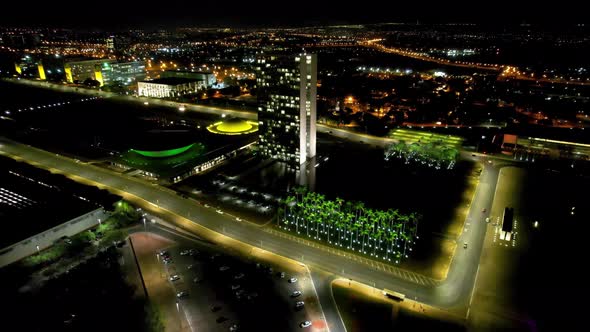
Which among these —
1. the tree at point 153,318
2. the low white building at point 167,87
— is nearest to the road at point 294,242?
the tree at point 153,318

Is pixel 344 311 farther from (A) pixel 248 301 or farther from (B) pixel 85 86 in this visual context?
(B) pixel 85 86

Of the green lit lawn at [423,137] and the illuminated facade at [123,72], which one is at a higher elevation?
the illuminated facade at [123,72]

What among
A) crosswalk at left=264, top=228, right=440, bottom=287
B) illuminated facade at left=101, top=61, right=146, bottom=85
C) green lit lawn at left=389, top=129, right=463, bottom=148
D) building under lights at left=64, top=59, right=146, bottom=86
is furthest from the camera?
illuminated facade at left=101, top=61, right=146, bottom=85

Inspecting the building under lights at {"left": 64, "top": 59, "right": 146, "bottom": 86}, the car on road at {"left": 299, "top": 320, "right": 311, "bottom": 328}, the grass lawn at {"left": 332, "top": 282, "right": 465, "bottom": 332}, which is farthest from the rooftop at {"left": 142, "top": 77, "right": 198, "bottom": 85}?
the car on road at {"left": 299, "top": 320, "right": 311, "bottom": 328}

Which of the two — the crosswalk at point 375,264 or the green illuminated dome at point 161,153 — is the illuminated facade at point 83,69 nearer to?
the green illuminated dome at point 161,153

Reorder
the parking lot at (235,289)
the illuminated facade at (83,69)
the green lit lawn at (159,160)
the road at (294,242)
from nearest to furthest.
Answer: the parking lot at (235,289)
the road at (294,242)
the green lit lawn at (159,160)
the illuminated facade at (83,69)

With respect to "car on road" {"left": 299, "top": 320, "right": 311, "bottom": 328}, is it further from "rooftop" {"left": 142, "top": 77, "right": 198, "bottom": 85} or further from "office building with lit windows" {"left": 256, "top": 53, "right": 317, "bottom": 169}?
"rooftop" {"left": 142, "top": 77, "right": 198, "bottom": 85}
